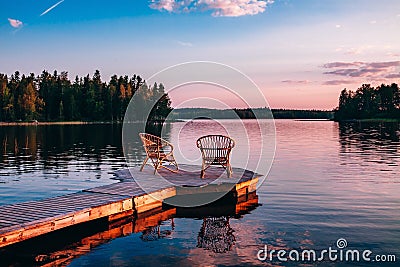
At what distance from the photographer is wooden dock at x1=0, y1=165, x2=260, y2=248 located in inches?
332

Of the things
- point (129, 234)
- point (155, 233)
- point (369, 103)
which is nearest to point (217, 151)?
point (155, 233)

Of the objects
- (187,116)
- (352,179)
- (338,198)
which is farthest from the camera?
(352,179)

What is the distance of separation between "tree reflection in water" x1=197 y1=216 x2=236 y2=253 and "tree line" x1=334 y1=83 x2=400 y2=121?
141 meters

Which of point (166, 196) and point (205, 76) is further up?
point (205, 76)

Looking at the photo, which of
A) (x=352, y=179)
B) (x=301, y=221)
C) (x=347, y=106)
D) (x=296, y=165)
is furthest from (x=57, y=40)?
(x=347, y=106)

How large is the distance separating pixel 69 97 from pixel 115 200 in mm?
119027

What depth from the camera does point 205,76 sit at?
11961mm

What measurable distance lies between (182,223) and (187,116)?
353 centimetres

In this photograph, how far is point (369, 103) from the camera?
158 m

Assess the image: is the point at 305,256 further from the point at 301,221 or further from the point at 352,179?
the point at 352,179

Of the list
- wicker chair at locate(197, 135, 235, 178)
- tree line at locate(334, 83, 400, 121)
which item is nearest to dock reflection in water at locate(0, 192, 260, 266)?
wicker chair at locate(197, 135, 235, 178)

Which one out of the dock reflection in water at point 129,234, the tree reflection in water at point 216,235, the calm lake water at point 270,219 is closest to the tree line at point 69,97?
the calm lake water at point 270,219

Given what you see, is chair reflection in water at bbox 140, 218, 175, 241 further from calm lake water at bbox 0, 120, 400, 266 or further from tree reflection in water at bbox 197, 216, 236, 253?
tree reflection in water at bbox 197, 216, 236, 253

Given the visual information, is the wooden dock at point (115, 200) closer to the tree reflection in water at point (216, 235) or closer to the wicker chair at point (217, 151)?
the wicker chair at point (217, 151)
